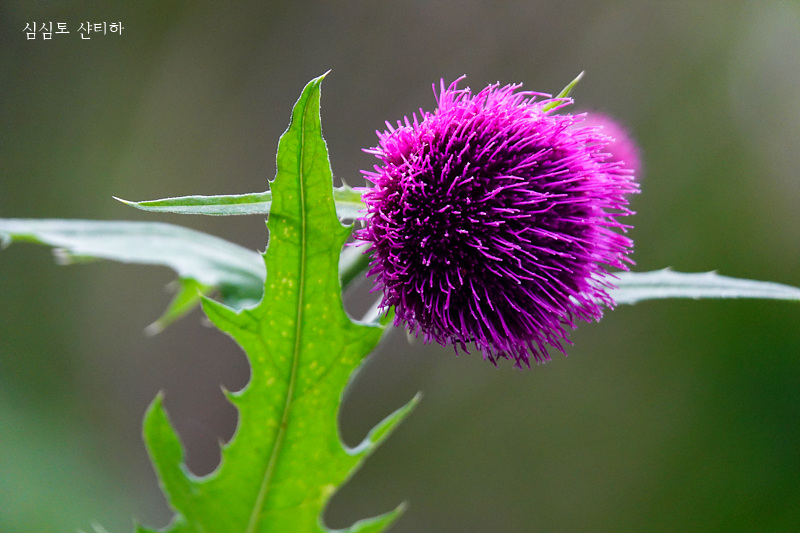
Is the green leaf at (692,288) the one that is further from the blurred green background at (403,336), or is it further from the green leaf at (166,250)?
the blurred green background at (403,336)

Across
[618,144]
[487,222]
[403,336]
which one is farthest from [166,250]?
[403,336]

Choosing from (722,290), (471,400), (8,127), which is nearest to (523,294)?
(722,290)

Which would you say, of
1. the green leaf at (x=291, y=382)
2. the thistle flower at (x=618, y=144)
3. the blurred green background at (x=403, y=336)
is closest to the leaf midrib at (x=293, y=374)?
the green leaf at (x=291, y=382)

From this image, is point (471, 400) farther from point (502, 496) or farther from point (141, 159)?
point (141, 159)

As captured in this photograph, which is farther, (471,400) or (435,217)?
(471,400)

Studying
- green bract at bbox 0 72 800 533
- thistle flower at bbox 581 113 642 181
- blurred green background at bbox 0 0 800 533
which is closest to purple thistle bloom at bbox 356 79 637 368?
green bract at bbox 0 72 800 533

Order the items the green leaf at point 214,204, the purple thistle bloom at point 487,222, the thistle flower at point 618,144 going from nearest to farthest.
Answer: the green leaf at point 214,204 → the purple thistle bloom at point 487,222 → the thistle flower at point 618,144
